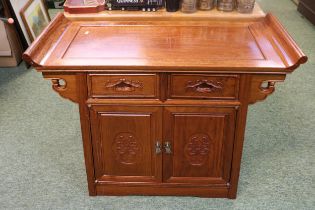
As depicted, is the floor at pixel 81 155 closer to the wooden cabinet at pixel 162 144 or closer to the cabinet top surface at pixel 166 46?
the wooden cabinet at pixel 162 144

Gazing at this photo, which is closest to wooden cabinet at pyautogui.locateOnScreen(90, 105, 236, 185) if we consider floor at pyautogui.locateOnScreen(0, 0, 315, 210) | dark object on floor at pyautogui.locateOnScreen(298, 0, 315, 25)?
floor at pyautogui.locateOnScreen(0, 0, 315, 210)

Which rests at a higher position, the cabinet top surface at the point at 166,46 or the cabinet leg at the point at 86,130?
the cabinet top surface at the point at 166,46

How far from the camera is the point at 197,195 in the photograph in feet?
5.84

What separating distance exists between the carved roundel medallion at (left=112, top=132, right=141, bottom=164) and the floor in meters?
0.23

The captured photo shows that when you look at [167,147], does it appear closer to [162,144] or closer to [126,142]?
[162,144]

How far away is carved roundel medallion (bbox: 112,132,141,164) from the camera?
1.61 m

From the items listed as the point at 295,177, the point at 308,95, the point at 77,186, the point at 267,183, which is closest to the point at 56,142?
the point at 77,186

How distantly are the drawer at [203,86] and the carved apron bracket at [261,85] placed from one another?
6 centimetres

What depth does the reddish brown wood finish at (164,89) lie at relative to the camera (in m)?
1.41

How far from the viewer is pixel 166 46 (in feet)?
5.04

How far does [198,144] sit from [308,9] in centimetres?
303

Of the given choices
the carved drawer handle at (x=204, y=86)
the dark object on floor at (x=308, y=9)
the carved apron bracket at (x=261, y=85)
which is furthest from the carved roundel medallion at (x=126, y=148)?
the dark object on floor at (x=308, y=9)

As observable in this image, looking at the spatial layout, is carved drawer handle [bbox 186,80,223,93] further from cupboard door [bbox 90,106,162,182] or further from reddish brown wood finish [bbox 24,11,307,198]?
cupboard door [bbox 90,106,162,182]

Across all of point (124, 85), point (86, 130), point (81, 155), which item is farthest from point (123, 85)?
point (81, 155)
